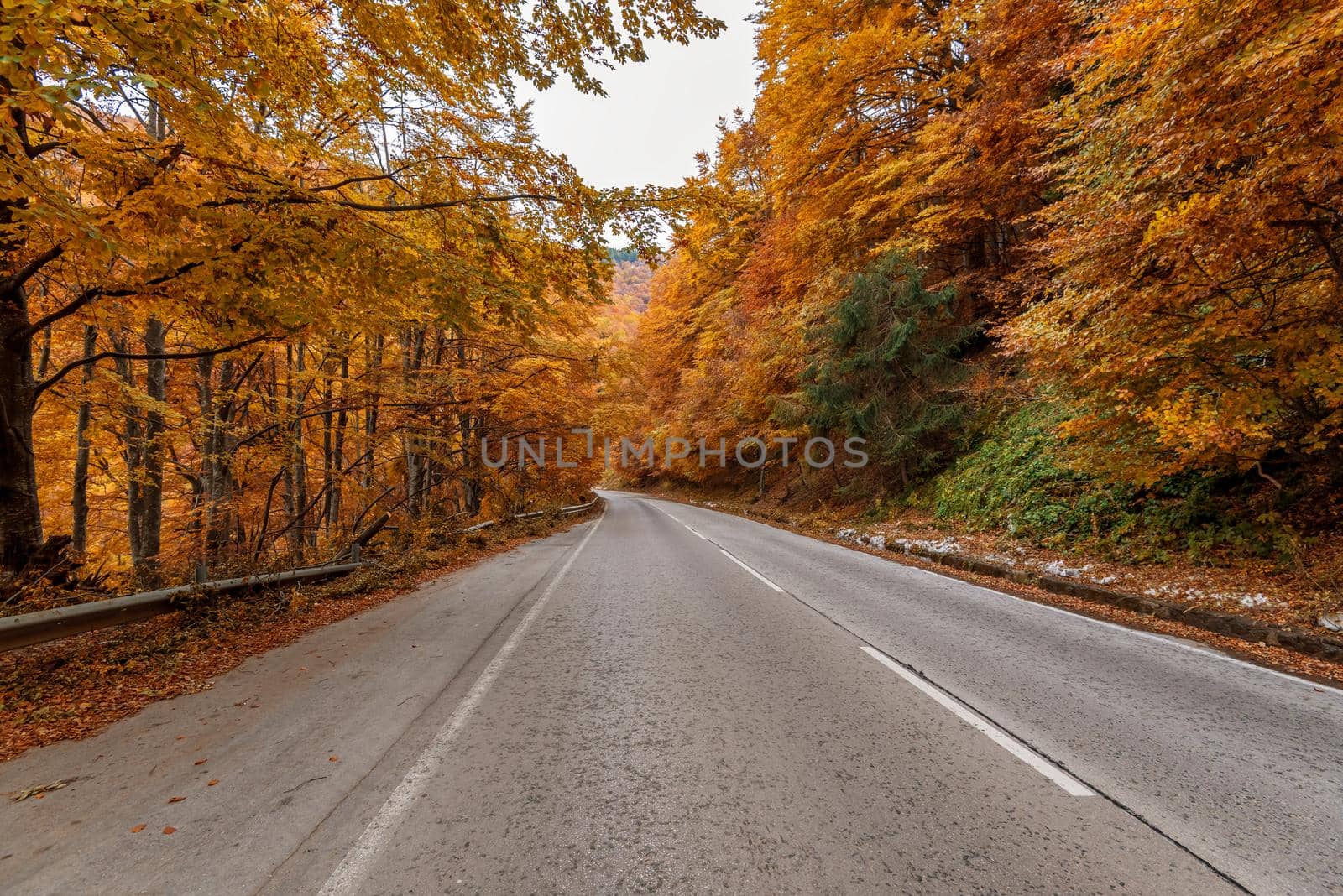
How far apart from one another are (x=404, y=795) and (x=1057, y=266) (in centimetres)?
1083

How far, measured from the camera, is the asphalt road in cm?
209

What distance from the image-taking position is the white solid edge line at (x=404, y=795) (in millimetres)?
2047

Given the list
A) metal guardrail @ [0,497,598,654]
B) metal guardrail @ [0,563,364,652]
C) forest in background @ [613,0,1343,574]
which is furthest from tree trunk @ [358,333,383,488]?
forest in background @ [613,0,1343,574]

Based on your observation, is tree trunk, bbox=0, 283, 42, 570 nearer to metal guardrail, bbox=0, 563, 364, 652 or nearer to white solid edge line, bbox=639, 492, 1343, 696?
metal guardrail, bbox=0, 563, 364, 652

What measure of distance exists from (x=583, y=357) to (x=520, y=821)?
39.7ft

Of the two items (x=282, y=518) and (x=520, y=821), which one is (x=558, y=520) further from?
(x=520, y=821)

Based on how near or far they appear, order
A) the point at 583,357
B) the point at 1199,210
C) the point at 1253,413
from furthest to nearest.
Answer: the point at 583,357, the point at 1253,413, the point at 1199,210

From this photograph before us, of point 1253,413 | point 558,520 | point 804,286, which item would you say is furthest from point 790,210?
point 1253,413

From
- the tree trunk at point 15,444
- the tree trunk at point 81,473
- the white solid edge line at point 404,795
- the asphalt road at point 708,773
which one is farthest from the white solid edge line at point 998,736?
the tree trunk at point 81,473

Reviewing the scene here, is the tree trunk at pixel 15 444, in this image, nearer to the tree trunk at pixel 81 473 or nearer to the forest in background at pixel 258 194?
the forest in background at pixel 258 194

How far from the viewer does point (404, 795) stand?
259 cm

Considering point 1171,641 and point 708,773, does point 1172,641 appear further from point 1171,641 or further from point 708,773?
point 708,773

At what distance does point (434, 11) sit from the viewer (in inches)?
180

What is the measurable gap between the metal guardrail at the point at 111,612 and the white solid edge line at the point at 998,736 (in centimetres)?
654
